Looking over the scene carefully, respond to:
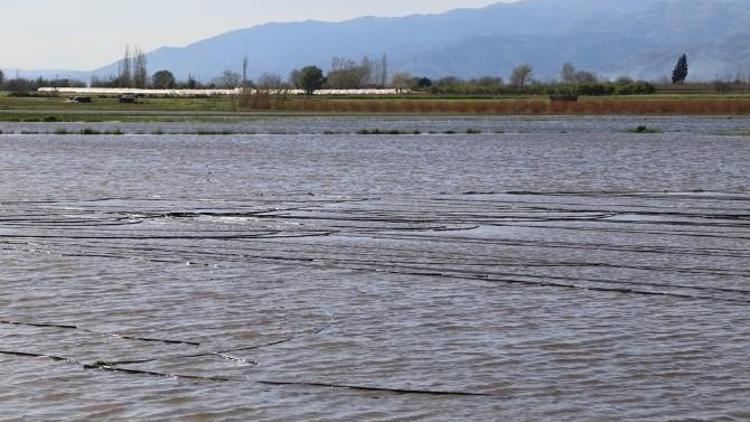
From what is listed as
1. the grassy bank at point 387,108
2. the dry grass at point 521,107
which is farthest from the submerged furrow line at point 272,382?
the dry grass at point 521,107

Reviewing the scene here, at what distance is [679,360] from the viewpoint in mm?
14062

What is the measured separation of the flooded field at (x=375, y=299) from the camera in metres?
12.6

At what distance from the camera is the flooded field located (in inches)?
496

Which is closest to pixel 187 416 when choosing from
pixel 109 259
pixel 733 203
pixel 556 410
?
pixel 556 410

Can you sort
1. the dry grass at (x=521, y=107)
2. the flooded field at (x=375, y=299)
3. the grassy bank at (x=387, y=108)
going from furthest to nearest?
the dry grass at (x=521, y=107) < the grassy bank at (x=387, y=108) < the flooded field at (x=375, y=299)

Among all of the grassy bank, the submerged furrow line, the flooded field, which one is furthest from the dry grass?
the submerged furrow line

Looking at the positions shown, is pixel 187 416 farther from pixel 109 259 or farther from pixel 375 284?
pixel 109 259

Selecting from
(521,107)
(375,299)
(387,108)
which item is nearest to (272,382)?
(375,299)

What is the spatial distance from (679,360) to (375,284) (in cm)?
574

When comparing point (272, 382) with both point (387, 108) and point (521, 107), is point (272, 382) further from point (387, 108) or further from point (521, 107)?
point (387, 108)

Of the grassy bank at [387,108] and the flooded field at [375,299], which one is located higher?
the flooded field at [375,299]

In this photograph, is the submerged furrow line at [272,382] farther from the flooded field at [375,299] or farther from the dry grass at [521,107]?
the dry grass at [521,107]

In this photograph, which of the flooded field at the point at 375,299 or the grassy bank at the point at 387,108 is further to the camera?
the grassy bank at the point at 387,108

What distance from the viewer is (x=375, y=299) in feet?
58.1
